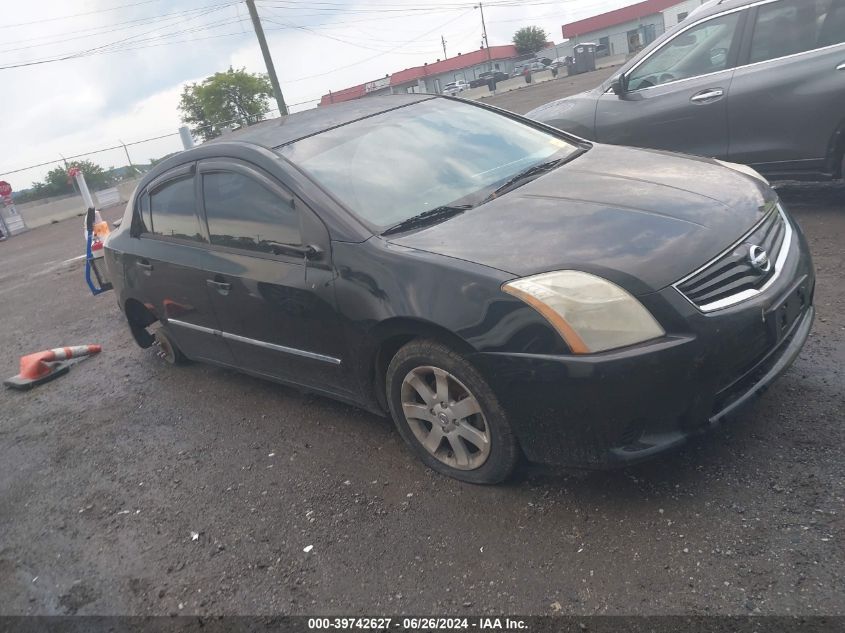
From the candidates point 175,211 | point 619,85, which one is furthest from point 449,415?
point 619,85

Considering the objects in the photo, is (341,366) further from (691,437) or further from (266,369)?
(691,437)

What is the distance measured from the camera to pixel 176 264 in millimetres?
4332

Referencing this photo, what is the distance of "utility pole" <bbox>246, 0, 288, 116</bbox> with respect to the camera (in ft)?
84.4

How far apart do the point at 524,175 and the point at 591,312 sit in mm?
1378

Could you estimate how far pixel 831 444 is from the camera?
283cm

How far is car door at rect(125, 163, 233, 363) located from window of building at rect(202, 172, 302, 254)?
18 cm

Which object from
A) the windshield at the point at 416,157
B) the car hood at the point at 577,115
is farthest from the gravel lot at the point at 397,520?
the car hood at the point at 577,115

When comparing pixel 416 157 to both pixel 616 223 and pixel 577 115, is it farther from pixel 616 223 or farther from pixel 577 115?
pixel 577 115

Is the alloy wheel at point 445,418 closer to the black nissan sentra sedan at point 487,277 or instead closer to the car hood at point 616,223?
the black nissan sentra sedan at point 487,277

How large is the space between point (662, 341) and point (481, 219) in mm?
1045

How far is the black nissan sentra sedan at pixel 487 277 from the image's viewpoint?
2.55 metres

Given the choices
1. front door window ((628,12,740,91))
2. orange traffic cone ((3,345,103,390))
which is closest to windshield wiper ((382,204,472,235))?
front door window ((628,12,740,91))

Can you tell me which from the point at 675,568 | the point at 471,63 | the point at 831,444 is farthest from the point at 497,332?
Result: the point at 471,63

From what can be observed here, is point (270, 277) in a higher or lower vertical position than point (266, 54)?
lower
